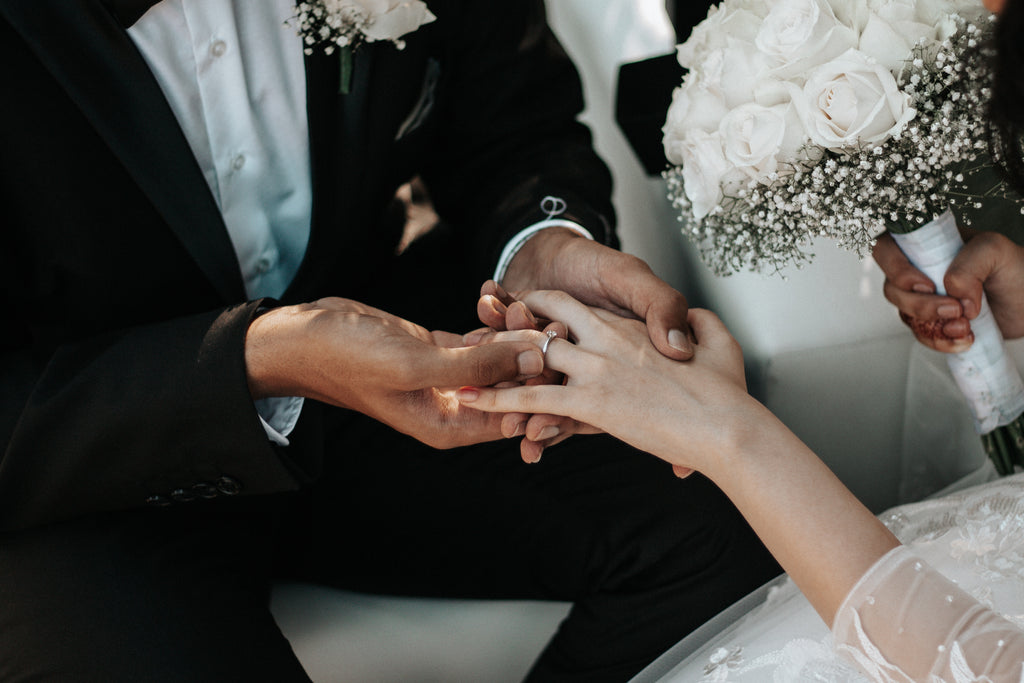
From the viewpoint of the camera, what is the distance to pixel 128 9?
45.0 inches

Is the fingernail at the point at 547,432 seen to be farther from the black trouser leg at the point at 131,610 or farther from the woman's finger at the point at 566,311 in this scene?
the black trouser leg at the point at 131,610

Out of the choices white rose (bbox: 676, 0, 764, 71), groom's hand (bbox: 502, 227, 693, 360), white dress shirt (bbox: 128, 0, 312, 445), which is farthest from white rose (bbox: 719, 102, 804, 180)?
white dress shirt (bbox: 128, 0, 312, 445)

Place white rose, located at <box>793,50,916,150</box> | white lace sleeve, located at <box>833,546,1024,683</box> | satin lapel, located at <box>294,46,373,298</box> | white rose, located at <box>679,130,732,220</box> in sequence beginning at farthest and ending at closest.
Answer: satin lapel, located at <box>294,46,373,298</box> → white rose, located at <box>679,130,732,220</box> → white rose, located at <box>793,50,916,150</box> → white lace sleeve, located at <box>833,546,1024,683</box>

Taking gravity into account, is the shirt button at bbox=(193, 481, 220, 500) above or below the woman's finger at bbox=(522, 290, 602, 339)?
above

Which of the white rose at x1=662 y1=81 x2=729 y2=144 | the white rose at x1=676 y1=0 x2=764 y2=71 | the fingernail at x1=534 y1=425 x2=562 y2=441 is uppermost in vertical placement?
the white rose at x1=676 y1=0 x2=764 y2=71

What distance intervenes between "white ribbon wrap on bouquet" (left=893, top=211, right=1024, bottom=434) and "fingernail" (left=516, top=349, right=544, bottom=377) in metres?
0.65

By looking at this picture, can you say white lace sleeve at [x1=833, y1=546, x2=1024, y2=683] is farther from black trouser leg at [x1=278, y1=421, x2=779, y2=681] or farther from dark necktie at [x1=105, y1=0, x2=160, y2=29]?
dark necktie at [x1=105, y1=0, x2=160, y2=29]

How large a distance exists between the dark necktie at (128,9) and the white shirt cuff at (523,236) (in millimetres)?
715

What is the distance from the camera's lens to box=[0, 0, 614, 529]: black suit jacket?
1132mm

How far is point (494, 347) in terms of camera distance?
1188mm

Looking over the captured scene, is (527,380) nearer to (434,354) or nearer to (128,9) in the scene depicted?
(434,354)

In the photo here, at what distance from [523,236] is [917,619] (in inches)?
36.2

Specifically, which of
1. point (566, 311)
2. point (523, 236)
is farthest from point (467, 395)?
point (523, 236)

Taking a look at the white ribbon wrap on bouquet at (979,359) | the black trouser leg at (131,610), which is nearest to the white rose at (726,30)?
the white ribbon wrap on bouquet at (979,359)
